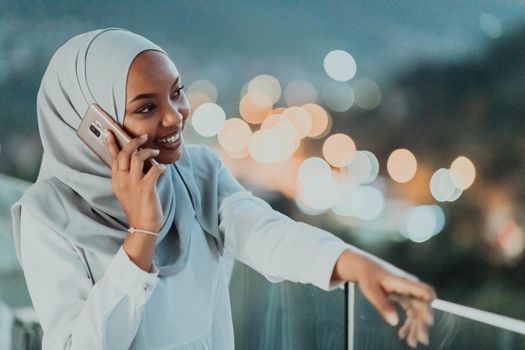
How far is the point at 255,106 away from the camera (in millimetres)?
1480

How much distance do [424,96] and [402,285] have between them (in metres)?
0.70

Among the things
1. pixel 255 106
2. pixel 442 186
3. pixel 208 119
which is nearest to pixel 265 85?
pixel 255 106

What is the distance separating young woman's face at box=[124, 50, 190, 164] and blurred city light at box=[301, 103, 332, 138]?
0.38m

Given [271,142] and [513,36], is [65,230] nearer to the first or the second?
[271,142]

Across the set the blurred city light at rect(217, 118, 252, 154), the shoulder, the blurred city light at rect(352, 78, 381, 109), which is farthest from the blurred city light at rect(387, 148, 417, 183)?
the shoulder

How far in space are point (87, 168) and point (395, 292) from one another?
0.61m

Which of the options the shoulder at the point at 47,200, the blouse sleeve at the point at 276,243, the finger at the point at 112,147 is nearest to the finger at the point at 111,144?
the finger at the point at 112,147

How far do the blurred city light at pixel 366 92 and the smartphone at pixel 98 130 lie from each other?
0.56 m

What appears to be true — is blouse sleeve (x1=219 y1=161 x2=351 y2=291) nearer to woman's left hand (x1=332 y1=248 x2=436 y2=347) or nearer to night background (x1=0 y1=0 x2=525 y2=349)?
woman's left hand (x1=332 y1=248 x2=436 y2=347)

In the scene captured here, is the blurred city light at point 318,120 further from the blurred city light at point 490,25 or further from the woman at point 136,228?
the blurred city light at point 490,25

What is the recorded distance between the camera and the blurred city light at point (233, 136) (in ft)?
4.87

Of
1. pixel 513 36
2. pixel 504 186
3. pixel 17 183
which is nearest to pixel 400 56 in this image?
pixel 513 36

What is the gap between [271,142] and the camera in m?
1.50

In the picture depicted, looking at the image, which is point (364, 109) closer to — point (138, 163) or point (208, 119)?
point (208, 119)
